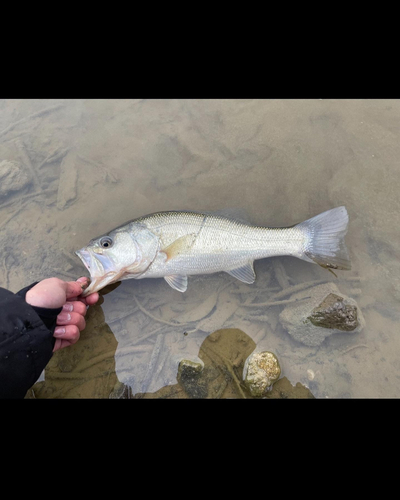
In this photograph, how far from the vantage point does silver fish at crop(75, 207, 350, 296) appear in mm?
3873

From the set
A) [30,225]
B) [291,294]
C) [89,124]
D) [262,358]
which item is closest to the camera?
[262,358]

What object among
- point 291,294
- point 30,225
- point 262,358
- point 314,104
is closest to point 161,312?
point 262,358

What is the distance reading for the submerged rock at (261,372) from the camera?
3627mm

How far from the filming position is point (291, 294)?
4.17 metres

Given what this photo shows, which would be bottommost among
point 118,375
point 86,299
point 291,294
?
point 118,375

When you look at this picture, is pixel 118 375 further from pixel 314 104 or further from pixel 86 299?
pixel 314 104

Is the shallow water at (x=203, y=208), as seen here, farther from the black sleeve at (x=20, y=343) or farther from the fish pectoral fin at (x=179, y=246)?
the black sleeve at (x=20, y=343)

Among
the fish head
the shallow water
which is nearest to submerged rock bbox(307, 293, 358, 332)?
the shallow water

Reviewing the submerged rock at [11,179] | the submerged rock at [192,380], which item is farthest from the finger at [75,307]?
the submerged rock at [11,179]

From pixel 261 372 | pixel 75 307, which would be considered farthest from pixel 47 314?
pixel 261 372

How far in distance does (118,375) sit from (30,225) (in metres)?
2.58

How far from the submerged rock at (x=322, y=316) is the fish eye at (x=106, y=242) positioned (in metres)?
2.35

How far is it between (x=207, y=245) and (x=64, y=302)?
5.91 ft

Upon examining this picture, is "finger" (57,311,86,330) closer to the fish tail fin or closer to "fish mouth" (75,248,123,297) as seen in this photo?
"fish mouth" (75,248,123,297)
